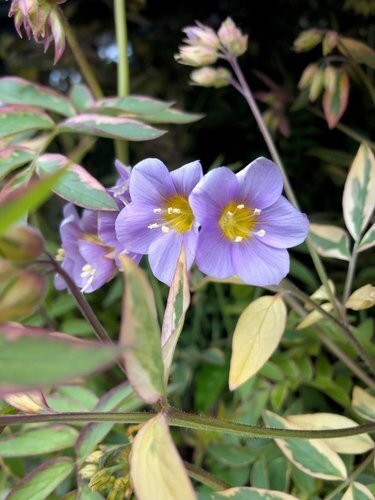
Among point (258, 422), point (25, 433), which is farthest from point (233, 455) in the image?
point (25, 433)

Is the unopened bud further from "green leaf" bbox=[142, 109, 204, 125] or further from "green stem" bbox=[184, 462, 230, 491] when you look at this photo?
"green stem" bbox=[184, 462, 230, 491]

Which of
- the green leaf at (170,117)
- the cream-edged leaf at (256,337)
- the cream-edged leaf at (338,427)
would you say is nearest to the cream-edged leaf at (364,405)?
the cream-edged leaf at (338,427)

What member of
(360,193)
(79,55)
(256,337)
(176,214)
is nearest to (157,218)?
(176,214)

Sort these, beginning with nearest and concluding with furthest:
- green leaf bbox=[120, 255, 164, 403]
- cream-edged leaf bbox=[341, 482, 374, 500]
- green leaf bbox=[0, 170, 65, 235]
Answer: green leaf bbox=[0, 170, 65, 235] < green leaf bbox=[120, 255, 164, 403] < cream-edged leaf bbox=[341, 482, 374, 500]

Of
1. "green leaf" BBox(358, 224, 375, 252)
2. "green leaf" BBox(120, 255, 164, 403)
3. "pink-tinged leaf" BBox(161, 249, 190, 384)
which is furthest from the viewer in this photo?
"green leaf" BBox(358, 224, 375, 252)

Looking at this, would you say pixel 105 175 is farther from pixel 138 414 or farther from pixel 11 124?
pixel 138 414

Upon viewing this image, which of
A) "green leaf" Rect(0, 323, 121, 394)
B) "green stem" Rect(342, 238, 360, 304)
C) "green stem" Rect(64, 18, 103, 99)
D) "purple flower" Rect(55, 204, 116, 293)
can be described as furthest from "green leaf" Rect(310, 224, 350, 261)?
"green leaf" Rect(0, 323, 121, 394)

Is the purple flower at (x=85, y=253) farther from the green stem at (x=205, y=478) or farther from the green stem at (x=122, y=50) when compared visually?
the green stem at (x=122, y=50)

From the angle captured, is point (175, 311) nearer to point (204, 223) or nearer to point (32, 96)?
point (204, 223)

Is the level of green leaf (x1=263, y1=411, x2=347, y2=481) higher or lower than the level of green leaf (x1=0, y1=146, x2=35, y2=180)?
lower
